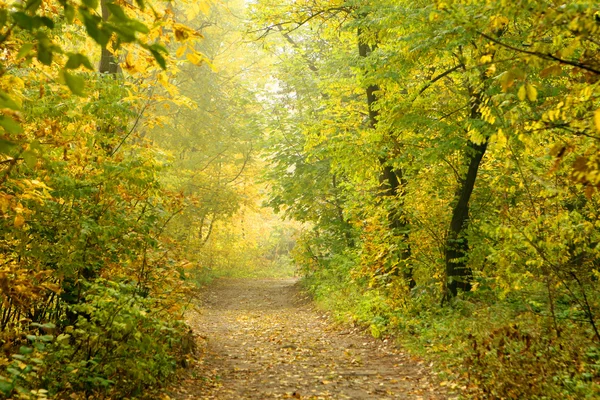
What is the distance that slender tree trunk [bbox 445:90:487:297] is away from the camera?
8836 millimetres

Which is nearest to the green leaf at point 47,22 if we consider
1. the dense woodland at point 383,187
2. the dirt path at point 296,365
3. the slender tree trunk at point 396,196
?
the dense woodland at point 383,187

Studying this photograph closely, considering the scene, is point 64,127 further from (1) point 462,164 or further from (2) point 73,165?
(1) point 462,164

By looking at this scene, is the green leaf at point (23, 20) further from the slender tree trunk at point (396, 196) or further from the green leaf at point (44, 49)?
the slender tree trunk at point (396, 196)

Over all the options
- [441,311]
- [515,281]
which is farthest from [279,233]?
[515,281]

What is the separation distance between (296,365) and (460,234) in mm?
3913

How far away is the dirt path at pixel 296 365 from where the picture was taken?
6387 mm

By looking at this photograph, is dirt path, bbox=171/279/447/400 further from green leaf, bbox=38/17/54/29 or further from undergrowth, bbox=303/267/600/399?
green leaf, bbox=38/17/54/29

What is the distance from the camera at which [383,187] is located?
11891mm

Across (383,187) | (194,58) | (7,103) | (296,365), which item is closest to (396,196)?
(383,187)

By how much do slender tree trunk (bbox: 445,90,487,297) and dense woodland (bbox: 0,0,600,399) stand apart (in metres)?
0.04

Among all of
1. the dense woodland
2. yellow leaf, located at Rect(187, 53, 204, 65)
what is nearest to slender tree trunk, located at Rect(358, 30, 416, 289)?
the dense woodland

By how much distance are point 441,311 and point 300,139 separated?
8.93 metres

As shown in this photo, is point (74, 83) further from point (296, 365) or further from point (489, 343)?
point (296, 365)

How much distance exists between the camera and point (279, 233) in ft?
115
